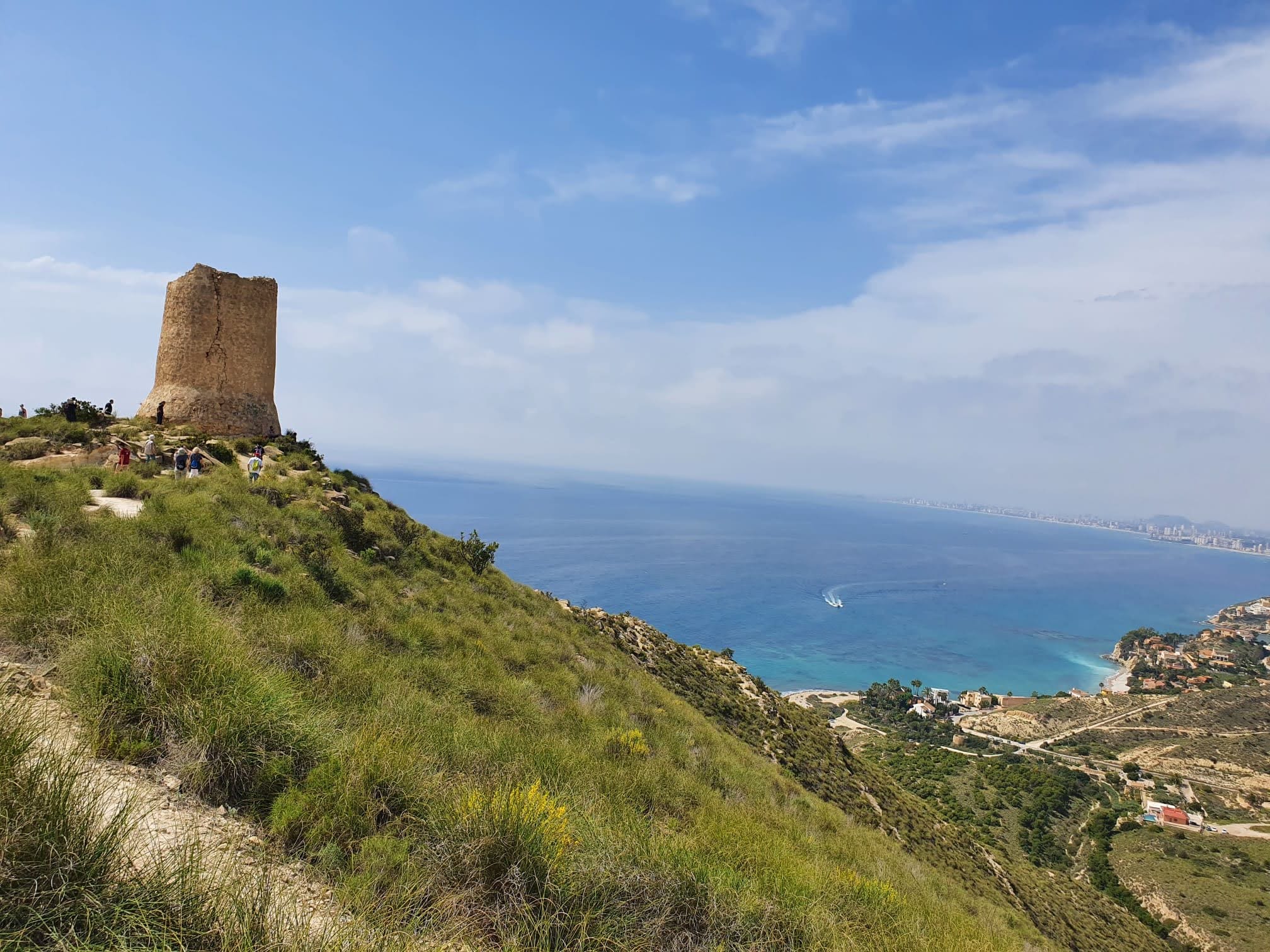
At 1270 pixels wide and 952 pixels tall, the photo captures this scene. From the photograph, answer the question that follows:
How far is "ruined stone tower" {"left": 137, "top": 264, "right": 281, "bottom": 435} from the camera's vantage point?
13.4 metres

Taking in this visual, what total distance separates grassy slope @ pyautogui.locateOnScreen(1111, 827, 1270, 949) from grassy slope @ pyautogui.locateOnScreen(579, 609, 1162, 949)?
19.5 ft

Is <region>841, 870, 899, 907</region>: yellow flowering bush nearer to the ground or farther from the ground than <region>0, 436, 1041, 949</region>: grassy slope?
nearer to the ground

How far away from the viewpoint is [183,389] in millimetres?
13602

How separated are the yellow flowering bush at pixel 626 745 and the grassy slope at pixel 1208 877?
30.8 m

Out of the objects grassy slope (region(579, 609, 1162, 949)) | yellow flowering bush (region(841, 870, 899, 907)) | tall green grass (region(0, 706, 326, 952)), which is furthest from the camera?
grassy slope (region(579, 609, 1162, 949))

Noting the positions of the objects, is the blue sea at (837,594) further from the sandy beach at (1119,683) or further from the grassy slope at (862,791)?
the grassy slope at (862,791)

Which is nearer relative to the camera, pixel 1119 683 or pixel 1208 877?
pixel 1208 877

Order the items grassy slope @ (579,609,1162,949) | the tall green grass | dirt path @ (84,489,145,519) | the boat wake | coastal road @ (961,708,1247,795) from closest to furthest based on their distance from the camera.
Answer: the tall green grass < dirt path @ (84,489,145,519) < grassy slope @ (579,609,1162,949) < coastal road @ (961,708,1247,795) < the boat wake

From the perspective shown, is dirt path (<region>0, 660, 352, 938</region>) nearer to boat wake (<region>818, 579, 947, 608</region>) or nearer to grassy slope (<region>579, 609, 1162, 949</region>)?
grassy slope (<region>579, 609, 1162, 949</region>)

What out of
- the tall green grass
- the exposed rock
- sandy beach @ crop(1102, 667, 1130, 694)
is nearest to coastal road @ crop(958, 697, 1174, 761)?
sandy beach @ crop(1102, 667, 1130, 694)

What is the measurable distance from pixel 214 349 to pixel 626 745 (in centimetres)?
1395

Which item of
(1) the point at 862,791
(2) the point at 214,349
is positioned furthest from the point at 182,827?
(1) the point at 862,791

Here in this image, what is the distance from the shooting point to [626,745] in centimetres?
698

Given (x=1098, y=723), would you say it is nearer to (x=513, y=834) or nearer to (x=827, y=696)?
(x=827, y=696)
